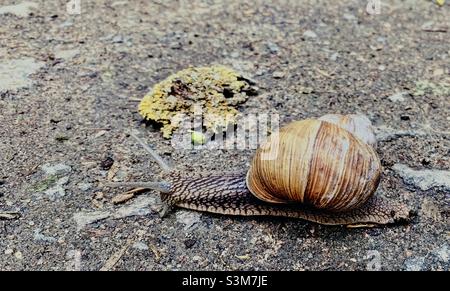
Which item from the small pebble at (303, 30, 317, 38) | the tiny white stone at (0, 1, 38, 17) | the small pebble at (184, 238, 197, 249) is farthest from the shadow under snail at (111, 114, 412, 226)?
the tiny white stone at (0, 1, 38, 17)

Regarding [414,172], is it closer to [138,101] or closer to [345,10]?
[138,101]

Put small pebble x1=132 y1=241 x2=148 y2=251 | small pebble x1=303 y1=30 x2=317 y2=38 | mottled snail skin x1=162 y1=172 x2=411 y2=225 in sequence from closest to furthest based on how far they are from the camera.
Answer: small pebble x1=132 y1=241 x2=148 y2=251
mottled snail skin x1=162 y1=172 x2=411 y2=225
small pebble x1=303 y1=30 x2=317 y2=38

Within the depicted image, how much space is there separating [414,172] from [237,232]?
110 centimetres

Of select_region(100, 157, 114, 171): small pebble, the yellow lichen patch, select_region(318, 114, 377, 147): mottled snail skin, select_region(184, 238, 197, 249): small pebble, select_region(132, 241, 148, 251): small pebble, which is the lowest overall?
select_region(132, 241, 148, 251): small pebble

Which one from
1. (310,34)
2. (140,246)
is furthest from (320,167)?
(310,34)

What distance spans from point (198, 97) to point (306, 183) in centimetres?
132

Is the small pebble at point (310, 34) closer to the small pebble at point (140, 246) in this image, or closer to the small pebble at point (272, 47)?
the small pebble at point (272, 47)

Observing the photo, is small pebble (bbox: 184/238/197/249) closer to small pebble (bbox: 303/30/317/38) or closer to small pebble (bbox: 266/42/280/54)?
small pebble (bbox: 266/42/280/54)

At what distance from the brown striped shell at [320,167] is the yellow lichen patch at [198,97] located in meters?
0.90

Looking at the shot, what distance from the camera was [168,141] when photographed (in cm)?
332

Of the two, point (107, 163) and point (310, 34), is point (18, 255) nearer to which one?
point (107, 163)

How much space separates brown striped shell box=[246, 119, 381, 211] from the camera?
2475 mm

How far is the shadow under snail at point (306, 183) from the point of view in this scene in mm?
2484
